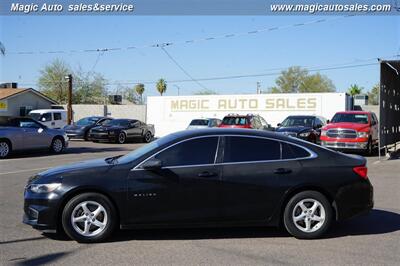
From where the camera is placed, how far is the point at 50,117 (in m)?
33.9

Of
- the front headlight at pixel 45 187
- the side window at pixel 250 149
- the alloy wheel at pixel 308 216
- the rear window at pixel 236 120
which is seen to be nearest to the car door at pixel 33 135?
the rear window at pixel 236 120

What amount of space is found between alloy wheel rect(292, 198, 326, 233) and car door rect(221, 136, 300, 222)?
1.02 ft

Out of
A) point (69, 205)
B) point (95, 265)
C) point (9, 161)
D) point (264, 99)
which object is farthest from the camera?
point (264, 99)

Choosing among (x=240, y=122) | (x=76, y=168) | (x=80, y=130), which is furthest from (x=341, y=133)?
(x=80, y=130)

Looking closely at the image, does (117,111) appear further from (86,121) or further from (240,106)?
(240,106)

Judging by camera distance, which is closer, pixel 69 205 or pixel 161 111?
pixel 69 205

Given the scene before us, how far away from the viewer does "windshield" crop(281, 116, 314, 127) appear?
77.1ft

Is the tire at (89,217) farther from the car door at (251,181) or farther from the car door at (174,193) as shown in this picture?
the car door at (251,181)

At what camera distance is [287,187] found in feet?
22.1

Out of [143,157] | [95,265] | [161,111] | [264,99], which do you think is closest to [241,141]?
[143,157]

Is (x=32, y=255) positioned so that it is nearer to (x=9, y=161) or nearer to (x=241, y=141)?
(x=241, y=141)

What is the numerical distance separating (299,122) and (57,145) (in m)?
10.8

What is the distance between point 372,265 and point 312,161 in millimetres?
1714

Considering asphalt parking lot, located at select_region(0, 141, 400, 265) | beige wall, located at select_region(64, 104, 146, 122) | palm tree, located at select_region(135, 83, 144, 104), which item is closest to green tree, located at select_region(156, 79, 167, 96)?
palm tree, located at select_region(135, 83, 144, 104)
